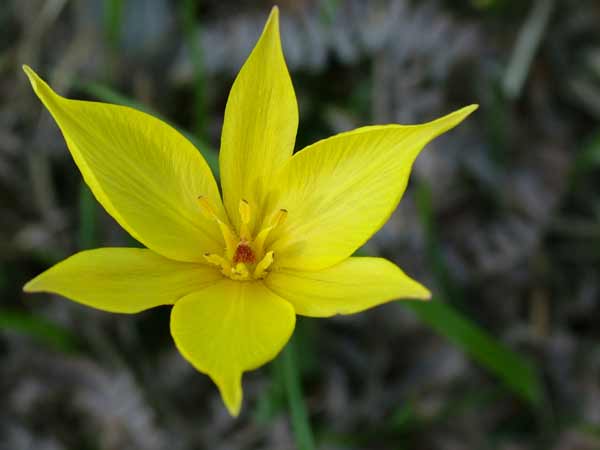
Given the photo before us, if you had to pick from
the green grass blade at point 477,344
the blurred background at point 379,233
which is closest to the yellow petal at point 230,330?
the green grass blade at point 477,344

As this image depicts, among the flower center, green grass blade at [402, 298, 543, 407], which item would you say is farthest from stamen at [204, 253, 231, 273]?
green grass blade at [402, 298, 543, 407]

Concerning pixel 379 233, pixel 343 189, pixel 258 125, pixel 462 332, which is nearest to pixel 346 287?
pixel 343 189

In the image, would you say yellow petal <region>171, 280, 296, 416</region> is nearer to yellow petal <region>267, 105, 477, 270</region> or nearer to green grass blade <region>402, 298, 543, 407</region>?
yellow petal <region>267, 105, 477, 270</region>

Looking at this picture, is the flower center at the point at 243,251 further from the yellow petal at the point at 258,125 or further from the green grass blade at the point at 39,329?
the green grass blade at the point at 39,329

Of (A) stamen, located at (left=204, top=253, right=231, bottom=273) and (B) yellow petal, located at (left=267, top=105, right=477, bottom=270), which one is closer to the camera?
(B) yellow petal, located at (left=267, top=105, right=477, bottom=270)

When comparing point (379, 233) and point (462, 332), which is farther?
point (379, 233)

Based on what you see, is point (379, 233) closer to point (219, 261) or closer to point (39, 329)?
point (219, 261)
